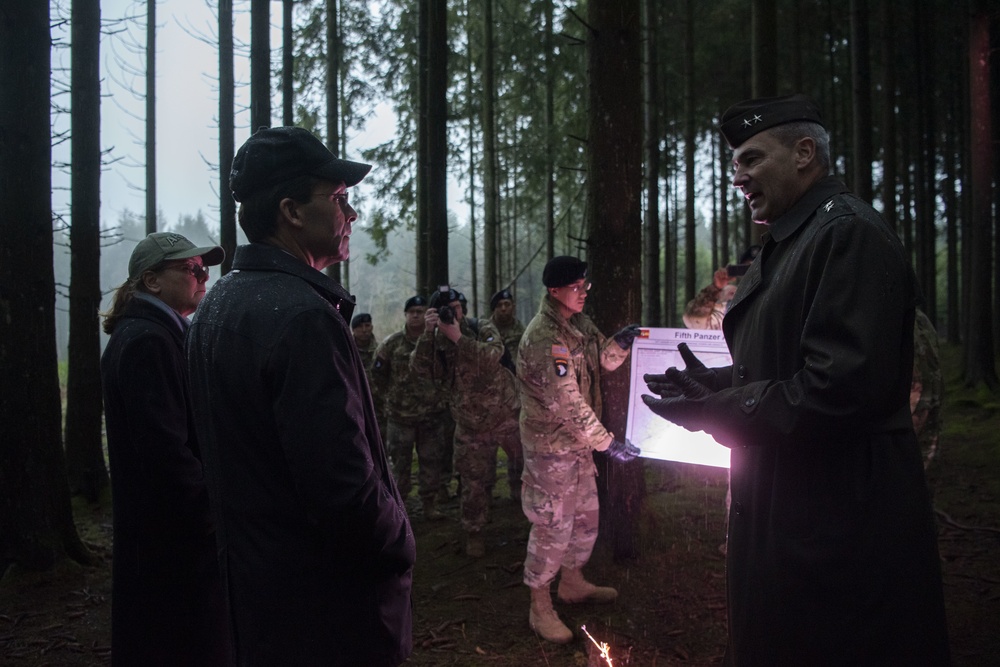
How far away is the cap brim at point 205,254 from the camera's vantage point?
3393 mm

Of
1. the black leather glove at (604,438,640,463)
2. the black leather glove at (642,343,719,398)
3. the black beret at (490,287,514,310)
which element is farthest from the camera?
the black beret at (490,287,514,310)

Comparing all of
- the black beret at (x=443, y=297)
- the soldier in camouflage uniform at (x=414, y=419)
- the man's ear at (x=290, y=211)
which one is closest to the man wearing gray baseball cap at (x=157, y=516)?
the man's ear at (x=290, y=211)

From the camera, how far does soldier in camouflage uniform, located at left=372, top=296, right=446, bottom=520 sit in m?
7.86

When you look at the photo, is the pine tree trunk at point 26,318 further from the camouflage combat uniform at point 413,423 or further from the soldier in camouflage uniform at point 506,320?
the soldier in camouflage uniform at point 506,320

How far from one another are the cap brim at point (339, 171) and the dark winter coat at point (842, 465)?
1380 millimetres

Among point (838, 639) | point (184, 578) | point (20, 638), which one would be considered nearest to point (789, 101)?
point (838, 639)

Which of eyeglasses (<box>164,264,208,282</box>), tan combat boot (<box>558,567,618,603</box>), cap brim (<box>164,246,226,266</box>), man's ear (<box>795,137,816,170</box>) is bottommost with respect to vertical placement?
tan combat boot (<box>558,567,618,603</box>)

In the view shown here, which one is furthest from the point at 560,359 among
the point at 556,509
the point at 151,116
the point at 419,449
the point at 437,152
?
the point at 151,116

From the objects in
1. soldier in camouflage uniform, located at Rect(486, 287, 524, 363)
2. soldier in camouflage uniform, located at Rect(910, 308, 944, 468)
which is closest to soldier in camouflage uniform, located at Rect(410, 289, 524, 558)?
soldier in camouflage uniform, located at Rect(486, 287, 524, 363)

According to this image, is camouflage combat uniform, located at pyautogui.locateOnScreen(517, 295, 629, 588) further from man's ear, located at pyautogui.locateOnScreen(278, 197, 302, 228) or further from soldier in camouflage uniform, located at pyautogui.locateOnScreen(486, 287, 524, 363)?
soldier in camouflage uniform, located at pyautogui.locateOnScreen(486, 287, 524, 363)

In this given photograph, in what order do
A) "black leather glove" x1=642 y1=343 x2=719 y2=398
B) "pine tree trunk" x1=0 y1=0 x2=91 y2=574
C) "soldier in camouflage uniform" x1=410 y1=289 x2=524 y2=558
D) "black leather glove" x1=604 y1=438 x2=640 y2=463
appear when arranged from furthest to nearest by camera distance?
"soldier in camouflage uniform" x1=410 y1=289 x2=524 y2=558 < "pine tree trunk" x1=0 y1=0 x2=91 y2=574 < "black leather glove" x1=604 y1=438 x2=640 y2=463 < "black leather glove" x1=642 y1=343 x2=719 y2=398

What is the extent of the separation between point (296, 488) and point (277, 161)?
101 cm

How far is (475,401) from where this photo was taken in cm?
707

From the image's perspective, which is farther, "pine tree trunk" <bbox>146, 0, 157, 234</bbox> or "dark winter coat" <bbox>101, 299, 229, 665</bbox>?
"pine tree trunk" <bbox>146, 0, 157, 234</bbox>
